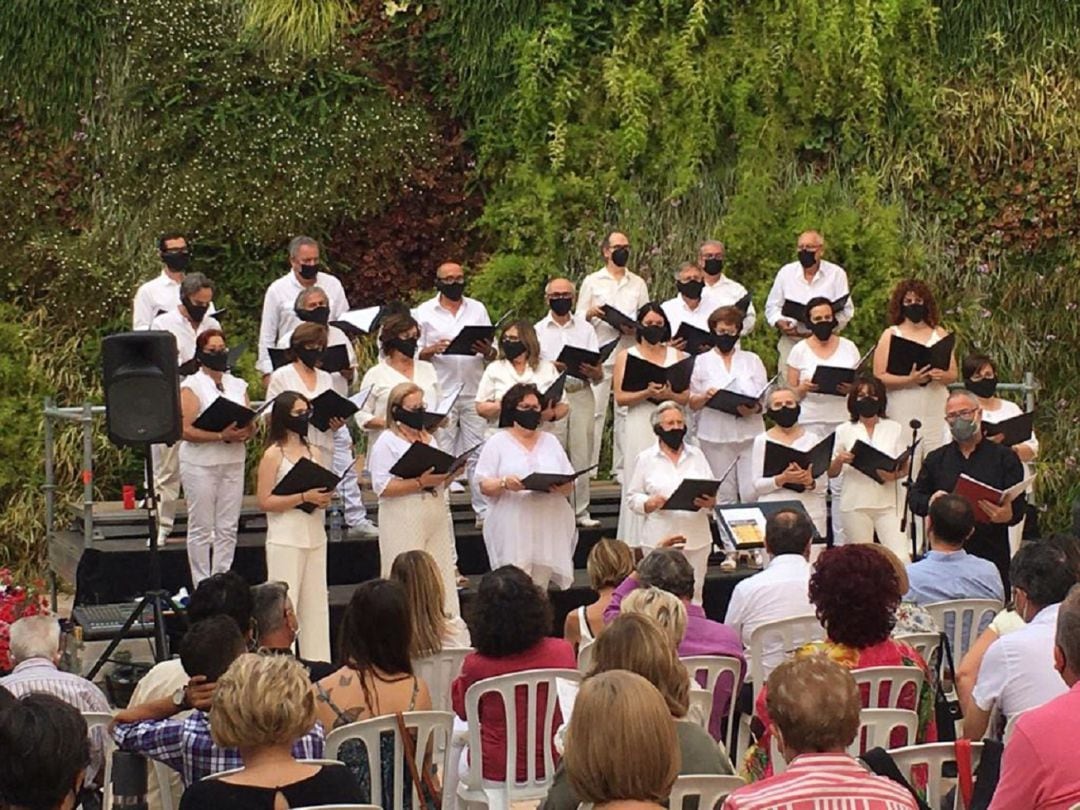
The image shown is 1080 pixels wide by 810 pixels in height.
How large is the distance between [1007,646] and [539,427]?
543cm

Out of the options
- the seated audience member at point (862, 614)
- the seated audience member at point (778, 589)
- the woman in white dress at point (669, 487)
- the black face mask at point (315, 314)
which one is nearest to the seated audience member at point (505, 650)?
the seated audience member at point (862, 614)

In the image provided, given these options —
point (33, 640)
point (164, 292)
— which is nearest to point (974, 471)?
point (164, 292)

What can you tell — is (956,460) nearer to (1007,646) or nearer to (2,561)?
(1007,646)

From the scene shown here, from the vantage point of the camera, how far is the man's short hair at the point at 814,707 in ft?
16.0

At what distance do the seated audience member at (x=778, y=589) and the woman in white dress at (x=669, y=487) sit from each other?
239 centimetres

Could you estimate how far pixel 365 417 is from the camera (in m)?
12.3

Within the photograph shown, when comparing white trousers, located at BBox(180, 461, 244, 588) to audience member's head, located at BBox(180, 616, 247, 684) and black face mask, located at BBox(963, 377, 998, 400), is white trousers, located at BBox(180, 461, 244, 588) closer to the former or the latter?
black face mask, located at BBox(963, 377, 998, 400)

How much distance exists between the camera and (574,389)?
13.5 meters

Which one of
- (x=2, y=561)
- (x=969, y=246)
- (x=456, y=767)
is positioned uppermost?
(x=969, y=246)

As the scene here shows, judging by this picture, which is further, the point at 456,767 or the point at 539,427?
the point at 539,427

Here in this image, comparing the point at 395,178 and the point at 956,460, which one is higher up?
the point at 395,178

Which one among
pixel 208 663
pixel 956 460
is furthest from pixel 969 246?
pixel 208 663

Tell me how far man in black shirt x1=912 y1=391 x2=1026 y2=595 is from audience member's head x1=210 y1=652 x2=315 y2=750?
6.37 metres

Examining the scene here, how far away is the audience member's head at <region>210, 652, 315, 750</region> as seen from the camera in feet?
17.5
